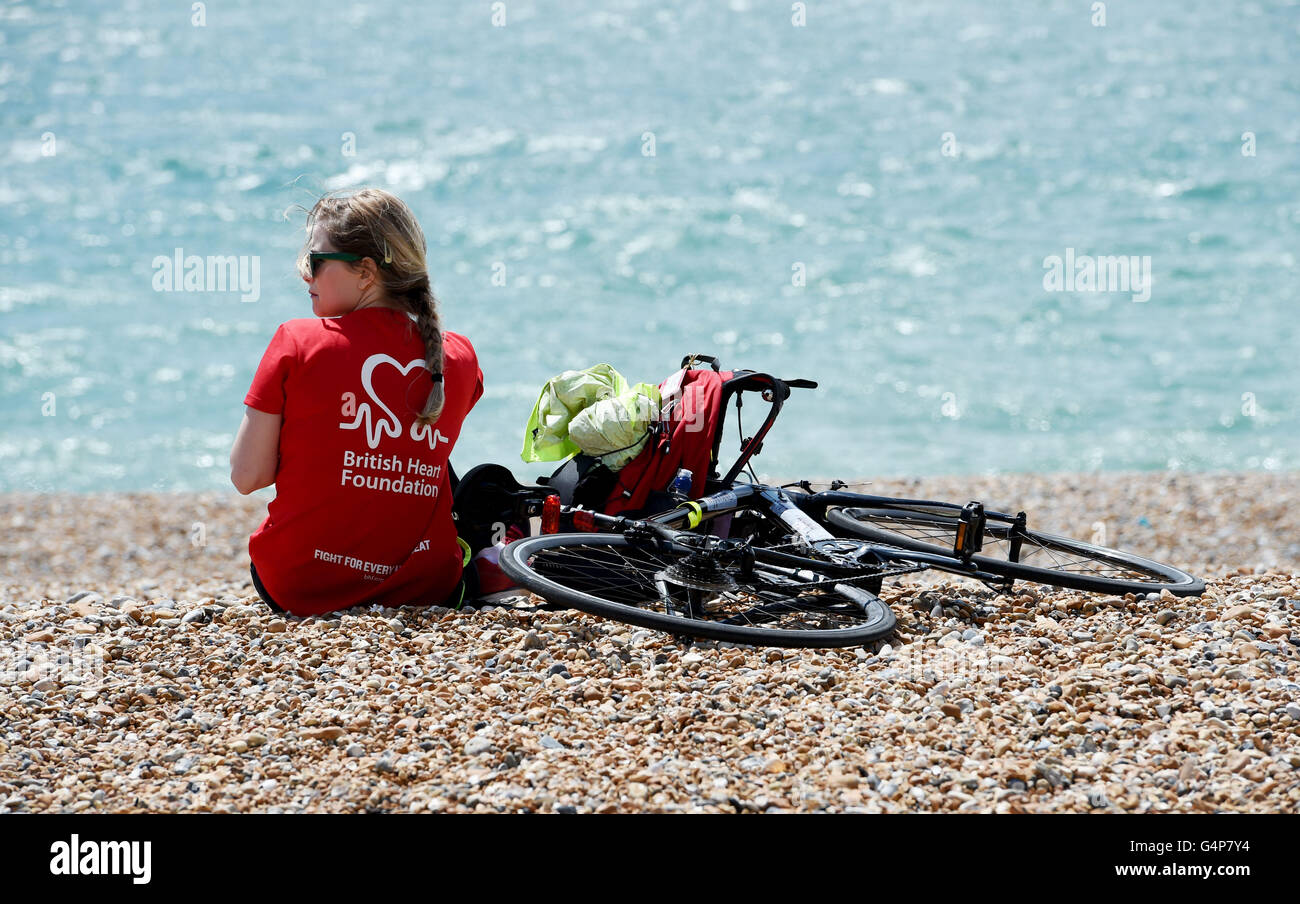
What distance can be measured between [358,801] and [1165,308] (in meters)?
16.1

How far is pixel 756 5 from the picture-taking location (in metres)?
26.9

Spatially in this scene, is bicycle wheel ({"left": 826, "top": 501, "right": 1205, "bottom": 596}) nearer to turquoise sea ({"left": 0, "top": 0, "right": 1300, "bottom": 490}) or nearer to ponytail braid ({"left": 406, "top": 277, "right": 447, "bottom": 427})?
ponytail braid ({"left": 406, "top": 277, "right": 447, "bottom": 427})

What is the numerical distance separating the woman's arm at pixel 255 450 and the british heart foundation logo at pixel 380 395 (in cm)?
25

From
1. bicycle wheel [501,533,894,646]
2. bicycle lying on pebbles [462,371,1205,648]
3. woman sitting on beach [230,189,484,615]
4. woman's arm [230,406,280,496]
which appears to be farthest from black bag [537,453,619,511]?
woman's arm [230,406,280,496]

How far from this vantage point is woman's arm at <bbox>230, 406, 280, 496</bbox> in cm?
433

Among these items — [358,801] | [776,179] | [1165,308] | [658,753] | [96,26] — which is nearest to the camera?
[358,801]

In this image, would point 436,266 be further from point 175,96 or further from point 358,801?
point 358,801

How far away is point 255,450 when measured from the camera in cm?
436

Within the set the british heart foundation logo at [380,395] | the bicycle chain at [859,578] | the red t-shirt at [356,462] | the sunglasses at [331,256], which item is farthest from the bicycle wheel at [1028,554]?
the sunglasses at [331,256]

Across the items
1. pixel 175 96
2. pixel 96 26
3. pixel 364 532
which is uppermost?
pixel 96 26

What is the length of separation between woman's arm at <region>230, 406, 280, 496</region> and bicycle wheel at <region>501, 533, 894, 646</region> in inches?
36.9

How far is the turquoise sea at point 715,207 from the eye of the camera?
14.0m

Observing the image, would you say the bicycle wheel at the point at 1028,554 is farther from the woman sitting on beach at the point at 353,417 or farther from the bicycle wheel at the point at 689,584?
the woman sitting on beach at the point at 353,417
